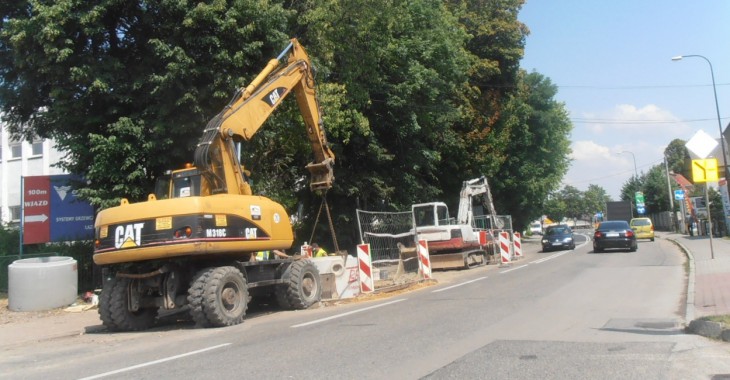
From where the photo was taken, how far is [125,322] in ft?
36.9

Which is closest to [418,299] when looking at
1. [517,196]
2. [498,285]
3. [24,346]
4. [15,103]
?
[498,285]

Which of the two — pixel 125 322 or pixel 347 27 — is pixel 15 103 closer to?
pixel 125 322

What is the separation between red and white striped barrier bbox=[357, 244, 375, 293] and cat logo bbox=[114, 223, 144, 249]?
6156 millimetres

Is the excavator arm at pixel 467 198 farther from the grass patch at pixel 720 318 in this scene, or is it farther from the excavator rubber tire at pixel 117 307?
the grass patch at pixel 720 318

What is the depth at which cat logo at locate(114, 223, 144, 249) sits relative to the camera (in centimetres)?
1055

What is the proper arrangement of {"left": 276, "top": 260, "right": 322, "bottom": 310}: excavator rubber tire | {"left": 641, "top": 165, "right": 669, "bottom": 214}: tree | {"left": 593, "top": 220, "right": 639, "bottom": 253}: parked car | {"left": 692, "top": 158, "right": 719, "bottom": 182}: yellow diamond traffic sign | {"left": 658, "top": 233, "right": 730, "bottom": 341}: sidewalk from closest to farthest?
1. {"left": 658, "top": 233, "right": 730, "bottom": 341}: sidewalk
2. {"left": 276, "top": 260, "right": 322, "bottom": 310}: excavator rubber tire
3. {"left": 692, "top": 158, "right": 719, "bottom": 182}: yellow diamond traffic sign
4. {"left": 593, "top": 220, "right": 639, "bottom": 253}: parked car
5. {"left": 641, "top": 165, "right": 669, "bottom": 214}: tree

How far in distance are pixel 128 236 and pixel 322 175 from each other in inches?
224

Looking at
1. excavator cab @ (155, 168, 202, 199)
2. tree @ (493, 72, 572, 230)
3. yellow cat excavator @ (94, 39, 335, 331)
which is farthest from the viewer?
tree @ (493, 72, 572, 230)

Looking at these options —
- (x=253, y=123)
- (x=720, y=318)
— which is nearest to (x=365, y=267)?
(x=253, y=123)

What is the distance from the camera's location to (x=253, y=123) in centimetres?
1291

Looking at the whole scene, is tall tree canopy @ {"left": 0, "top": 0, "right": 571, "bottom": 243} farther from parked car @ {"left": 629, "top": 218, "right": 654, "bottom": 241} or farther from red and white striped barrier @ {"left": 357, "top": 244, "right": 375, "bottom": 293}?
parked car @ {"left": 629, "top": 218, "right": 654, "bottom": 241}

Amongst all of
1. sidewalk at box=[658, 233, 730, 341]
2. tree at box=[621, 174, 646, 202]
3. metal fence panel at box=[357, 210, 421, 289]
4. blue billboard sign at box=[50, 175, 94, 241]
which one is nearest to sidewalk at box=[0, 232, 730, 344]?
sidewalk at box=[658, 233, 730, 341]

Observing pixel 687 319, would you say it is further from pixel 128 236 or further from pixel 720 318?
pixel 128 236

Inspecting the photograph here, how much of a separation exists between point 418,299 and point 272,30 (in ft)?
29.7
